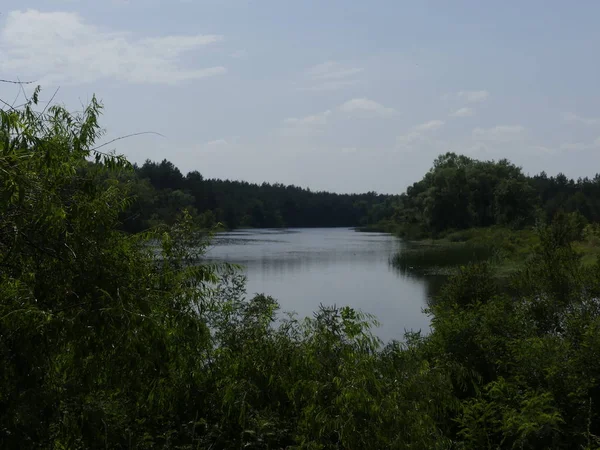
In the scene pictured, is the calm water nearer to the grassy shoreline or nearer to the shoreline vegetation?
the grassy shoreline

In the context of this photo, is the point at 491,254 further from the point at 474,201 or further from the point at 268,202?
the point at 268,202

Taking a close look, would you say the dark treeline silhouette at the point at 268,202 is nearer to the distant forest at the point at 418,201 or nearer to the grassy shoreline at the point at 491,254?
the distant forest at the point at 418,201

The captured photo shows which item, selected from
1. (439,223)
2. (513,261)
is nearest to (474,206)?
(439,223)

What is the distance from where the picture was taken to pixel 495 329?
8.57 meters

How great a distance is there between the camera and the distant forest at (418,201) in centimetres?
5338

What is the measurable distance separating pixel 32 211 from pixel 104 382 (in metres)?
1.40

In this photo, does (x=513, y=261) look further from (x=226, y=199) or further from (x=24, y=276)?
(x=226, y=199)

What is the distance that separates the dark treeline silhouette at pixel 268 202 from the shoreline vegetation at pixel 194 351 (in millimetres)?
62398

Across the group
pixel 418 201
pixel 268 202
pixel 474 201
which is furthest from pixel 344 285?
pixel 268 202

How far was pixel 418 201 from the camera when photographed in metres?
64.0

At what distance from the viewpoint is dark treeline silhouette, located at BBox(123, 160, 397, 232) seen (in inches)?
3359

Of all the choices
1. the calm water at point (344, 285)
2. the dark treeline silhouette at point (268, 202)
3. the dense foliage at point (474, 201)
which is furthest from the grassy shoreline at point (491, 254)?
the dark treeline silhouette at point (268, 202)

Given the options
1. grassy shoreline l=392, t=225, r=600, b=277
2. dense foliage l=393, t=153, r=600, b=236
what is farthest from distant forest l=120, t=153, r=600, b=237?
grassy shoreline l=392, t=225, r=600, b=277

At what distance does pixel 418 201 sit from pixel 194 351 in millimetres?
60100
